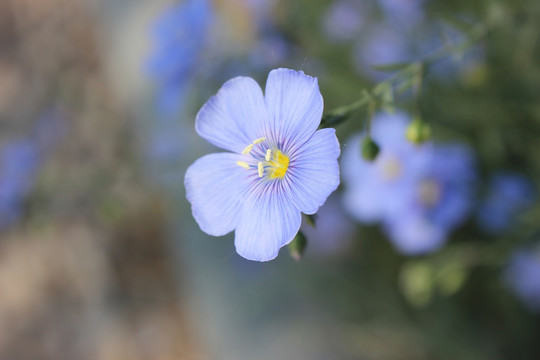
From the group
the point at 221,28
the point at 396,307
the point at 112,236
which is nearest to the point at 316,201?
the point at 221,28

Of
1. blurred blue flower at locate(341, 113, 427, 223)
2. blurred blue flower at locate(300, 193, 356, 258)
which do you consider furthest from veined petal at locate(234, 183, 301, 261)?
blurred blue flower at locate(300, 193, 356, 258)

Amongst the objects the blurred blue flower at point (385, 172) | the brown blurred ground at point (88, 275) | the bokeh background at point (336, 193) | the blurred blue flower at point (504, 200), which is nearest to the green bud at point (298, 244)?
the bokeh background at point (336, 193)

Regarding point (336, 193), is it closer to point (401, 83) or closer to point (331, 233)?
point (331, 233)

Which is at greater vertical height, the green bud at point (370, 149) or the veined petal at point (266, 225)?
the green bud at point (370, 149)

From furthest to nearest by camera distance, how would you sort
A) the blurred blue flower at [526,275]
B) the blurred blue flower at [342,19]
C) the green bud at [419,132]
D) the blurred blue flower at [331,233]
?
the blurred blue flower at [331,233] → the blurred blue flower at [342,19] → the blurred blue flower at [526,275] → the green bud at [419,132]

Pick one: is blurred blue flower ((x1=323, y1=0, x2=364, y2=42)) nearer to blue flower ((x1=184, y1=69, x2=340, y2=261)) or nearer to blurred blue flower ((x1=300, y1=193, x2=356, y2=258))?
blurred blue flower ((x1=300, y1=193, x2=356, y2=258))

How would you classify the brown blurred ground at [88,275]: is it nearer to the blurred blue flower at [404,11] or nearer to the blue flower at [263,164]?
the blurred blue flower at [404,11]

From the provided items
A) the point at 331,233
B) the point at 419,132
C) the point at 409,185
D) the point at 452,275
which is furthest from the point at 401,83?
the point at 331,233
